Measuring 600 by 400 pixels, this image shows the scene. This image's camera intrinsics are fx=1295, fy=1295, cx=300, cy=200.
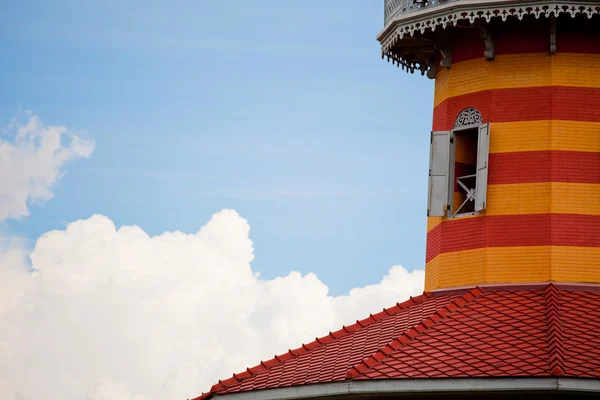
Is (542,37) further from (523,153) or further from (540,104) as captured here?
(523,153)

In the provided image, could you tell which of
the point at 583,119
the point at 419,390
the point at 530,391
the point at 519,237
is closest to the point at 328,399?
the point at 419,390

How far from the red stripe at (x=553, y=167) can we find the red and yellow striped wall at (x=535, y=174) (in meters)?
0.02

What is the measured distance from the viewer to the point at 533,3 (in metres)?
22.5

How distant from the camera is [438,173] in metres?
24.0

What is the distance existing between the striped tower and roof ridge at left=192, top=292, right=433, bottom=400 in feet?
2.33

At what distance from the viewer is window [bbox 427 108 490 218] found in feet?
78.3

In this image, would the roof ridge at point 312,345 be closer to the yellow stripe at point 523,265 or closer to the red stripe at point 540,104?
the yellow stripe at point 523,265

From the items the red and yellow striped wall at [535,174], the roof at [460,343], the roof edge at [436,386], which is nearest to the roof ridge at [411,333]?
the roof at [460,343]

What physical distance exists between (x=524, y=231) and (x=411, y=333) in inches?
118

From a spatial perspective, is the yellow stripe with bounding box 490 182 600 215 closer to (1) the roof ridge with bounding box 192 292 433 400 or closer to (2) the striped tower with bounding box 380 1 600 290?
(2) the striped tower with bounding box 380 1 600 290

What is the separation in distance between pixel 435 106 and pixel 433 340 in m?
5.95

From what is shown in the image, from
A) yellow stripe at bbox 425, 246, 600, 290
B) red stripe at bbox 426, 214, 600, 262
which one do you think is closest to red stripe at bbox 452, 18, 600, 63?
red stripe at bbox 426, 214, 600, 262

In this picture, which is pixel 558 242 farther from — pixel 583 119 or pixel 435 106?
pixel 435 106

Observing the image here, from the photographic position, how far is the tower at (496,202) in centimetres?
2116
